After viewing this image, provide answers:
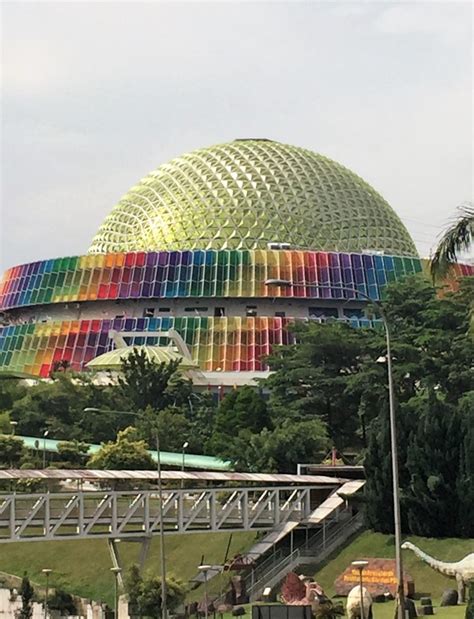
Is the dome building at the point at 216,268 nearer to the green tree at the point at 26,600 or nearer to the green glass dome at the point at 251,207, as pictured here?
the green glass dome at the point at 251,207

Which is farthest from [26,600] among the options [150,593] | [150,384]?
[150,384]

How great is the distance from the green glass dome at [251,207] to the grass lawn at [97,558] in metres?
63.4

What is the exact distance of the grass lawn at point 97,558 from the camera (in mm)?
73562

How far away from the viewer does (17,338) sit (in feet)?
443

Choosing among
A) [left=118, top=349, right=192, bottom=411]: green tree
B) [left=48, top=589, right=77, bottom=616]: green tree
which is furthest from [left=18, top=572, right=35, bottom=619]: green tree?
[left=118, top=349, right=192, bottom=411]: green tree

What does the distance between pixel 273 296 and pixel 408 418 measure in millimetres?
61982

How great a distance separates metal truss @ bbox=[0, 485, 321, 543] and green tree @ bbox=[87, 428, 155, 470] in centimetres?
685

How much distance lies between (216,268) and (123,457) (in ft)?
154

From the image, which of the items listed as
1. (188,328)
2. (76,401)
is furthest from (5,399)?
(188,328)

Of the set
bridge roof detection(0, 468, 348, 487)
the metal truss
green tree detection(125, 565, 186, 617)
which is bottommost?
green tree detection(125, 565, 186, 617)

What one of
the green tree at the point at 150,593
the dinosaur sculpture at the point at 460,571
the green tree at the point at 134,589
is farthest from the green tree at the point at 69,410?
the dinosaur sculpture at the point at 460,571

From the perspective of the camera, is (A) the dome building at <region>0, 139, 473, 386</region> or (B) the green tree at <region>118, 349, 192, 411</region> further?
(A) the dome building at <region>0, 139, 473, 386</region>

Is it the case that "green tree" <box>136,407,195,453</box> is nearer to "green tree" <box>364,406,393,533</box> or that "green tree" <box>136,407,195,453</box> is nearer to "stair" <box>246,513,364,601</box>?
"stair" <box>246,513,364,601</box>

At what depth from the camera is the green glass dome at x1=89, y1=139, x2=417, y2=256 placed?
143 meters
